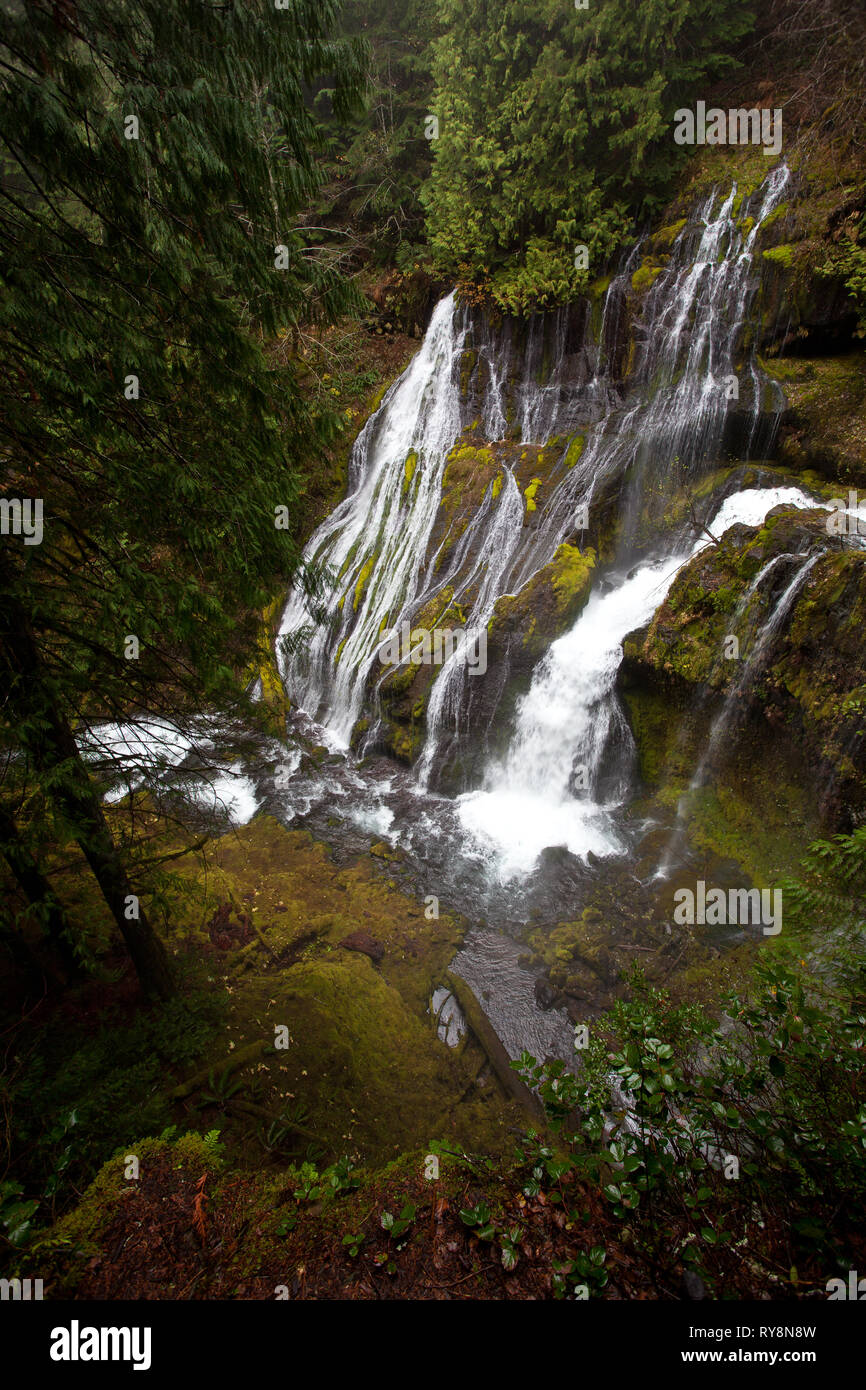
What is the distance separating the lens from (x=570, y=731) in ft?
34.0

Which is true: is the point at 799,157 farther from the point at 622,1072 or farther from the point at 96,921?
the point at 96,921

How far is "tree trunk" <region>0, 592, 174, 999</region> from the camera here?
136 inches

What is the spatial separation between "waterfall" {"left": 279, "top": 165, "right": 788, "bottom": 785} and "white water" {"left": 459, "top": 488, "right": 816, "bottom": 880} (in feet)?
1.70

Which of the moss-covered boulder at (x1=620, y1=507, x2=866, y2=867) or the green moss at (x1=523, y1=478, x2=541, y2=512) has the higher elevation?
the green moss at (x1=523, y1=478, x2=541, y2=512)

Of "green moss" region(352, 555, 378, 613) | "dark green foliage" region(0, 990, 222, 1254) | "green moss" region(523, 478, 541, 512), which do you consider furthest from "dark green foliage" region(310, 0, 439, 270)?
"dark green foliage" region(0, 990, 222, 1254)

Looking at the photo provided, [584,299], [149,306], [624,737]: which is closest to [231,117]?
[149,306]

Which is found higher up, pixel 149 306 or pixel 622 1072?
pixel 149 306

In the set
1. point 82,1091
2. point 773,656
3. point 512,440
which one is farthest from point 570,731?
point 82,1091

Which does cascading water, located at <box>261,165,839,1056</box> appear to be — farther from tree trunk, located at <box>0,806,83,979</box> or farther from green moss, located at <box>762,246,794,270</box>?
tree trunk, located at <box>0,806,83,979</box>

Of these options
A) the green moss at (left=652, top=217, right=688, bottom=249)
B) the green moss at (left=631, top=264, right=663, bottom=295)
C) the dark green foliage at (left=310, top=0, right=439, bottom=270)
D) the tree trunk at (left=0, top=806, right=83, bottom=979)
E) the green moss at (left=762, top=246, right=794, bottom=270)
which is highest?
the dark green foliage at (left=310, top=0, right=439, bottom=270)

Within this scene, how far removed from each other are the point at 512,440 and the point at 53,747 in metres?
13.6

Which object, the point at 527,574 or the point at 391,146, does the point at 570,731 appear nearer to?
the point at 527,574
